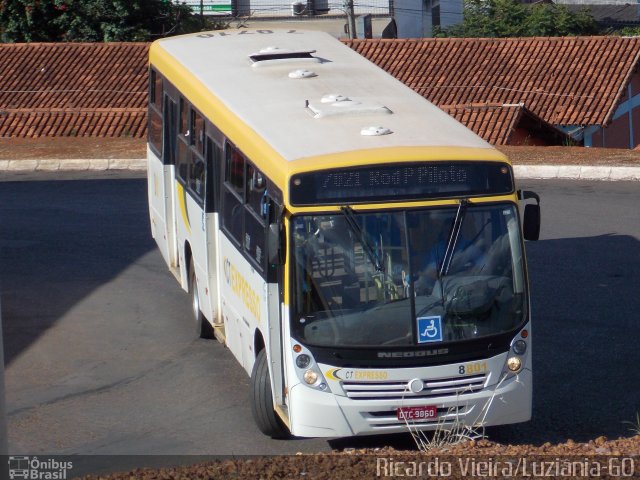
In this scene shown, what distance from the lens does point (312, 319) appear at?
7.87 m

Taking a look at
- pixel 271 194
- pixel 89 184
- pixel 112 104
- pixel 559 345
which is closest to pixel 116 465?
pixel 271 194

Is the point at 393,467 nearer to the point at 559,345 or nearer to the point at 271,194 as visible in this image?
the point at 271,194

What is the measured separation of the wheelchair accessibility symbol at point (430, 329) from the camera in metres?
7.80

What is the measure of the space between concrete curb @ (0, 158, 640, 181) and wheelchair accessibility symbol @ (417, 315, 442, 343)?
1154 cm

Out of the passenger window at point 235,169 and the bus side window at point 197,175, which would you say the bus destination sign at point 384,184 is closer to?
the passenger window at point 235,169

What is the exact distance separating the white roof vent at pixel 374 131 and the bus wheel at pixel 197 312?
3.73 metres

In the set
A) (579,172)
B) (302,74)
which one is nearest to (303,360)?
(302,74)

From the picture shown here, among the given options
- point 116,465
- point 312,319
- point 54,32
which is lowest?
point 54,32

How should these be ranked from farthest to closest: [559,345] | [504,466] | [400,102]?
[559,345]
[400,102]
[504,466]

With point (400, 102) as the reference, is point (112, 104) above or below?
below

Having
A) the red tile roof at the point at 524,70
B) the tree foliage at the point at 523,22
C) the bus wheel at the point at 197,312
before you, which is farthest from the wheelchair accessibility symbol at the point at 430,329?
the tree foliage at the point at 523,22

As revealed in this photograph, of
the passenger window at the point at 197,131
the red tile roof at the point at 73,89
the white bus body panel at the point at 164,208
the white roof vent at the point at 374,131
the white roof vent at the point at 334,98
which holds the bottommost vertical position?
the red tile roof at the point at 73,89

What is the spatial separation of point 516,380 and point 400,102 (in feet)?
9.07

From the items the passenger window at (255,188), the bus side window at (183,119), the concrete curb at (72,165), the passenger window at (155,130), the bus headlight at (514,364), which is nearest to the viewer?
the bus headlight at (514,364)
